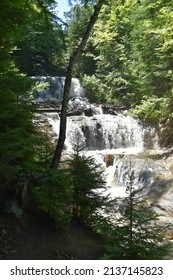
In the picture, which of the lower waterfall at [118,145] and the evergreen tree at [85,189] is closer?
the evergreen tree at [85,189]

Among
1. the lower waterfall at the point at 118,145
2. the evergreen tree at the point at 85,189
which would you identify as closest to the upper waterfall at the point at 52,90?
the lower waterfall at the point at 118,145

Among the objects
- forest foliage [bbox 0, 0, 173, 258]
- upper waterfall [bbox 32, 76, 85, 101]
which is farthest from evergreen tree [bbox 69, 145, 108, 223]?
upper waterfall [bbox 32, 76, 85, 101]

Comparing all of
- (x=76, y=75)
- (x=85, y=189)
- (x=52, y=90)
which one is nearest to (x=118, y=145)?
(x=52, y=90)

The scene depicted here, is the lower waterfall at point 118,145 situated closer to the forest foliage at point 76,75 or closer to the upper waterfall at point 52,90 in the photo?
the forest foliage at point 76,75

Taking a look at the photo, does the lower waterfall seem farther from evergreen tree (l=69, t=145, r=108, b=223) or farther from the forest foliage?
evergreen tree (l=69, t=145, r=108, b=223)

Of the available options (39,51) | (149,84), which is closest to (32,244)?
(149,84)

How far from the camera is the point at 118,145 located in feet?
69.8

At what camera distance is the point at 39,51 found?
121 feet

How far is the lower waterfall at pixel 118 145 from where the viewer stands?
1489 cm

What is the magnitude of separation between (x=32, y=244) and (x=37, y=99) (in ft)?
82.9

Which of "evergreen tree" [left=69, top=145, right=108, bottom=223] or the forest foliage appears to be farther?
"evergreen tree" [left=69, top=145, right=108, bottom=223]

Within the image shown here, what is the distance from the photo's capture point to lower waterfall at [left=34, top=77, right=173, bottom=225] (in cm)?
1489

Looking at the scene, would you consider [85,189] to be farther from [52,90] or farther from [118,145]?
[52,90]
